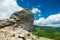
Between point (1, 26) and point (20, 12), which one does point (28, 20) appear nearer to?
point (20, 12)

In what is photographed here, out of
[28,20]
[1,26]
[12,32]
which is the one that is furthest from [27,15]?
[12,32]

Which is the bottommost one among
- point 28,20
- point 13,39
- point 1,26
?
point 13,39

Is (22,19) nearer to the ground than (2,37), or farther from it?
farther from it

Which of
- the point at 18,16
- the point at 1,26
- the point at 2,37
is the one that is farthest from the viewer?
the point at 18,16

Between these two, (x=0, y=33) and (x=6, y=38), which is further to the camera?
(x=0, y=33)

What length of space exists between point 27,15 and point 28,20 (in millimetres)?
4365

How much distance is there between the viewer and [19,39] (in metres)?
39.5

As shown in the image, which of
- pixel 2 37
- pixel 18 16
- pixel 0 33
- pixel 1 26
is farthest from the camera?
pixel 18 16

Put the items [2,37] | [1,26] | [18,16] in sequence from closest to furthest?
[2,37]
[1,26]
[18,16]

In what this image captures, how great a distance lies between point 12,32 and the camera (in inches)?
1687

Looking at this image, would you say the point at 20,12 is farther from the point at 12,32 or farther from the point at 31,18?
the point at 12,32

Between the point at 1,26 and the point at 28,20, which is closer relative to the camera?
the point at 1,26

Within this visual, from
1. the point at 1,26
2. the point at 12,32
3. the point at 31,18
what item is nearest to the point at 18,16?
the point at 31,18

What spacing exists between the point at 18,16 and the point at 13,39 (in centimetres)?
8395
